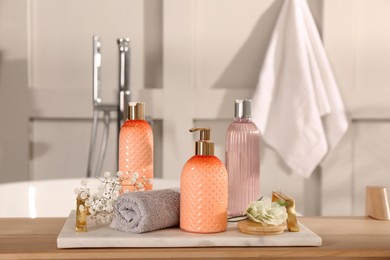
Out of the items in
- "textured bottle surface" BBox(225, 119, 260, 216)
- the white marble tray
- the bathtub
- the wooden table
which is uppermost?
"textured bottle surface" BBox(225, 119, 260, 216)

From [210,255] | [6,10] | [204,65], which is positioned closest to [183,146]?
[204,65]

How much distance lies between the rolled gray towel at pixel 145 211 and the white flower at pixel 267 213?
13 cm

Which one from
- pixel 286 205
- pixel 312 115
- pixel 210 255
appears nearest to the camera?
pixel 210 255

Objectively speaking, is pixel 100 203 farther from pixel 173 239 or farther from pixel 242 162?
pixel 242 162

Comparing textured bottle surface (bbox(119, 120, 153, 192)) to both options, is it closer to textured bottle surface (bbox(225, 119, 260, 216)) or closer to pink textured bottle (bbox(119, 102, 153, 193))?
pink textured bottle (bbox(119, 102, 153, 193))

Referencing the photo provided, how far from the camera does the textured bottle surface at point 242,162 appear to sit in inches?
45.9

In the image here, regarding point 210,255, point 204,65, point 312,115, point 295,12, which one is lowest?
point 210,255

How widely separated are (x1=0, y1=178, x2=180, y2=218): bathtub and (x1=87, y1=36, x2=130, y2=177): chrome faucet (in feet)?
0.47

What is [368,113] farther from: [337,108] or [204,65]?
[204,65]

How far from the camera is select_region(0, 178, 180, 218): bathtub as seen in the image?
2023 mm

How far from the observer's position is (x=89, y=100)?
2424mm

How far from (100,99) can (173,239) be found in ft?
4.48

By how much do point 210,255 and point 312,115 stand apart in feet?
4.77

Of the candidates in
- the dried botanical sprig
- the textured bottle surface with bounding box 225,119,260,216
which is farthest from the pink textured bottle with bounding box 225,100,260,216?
the dried botanical sprig
